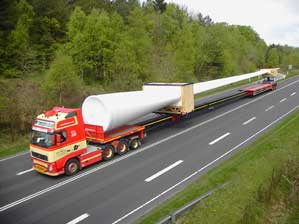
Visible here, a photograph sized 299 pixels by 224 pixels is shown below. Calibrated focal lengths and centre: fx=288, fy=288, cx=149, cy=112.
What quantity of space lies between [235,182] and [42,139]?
9.50 meters

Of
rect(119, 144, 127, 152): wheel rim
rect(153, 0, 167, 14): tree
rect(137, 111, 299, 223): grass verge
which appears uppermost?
rect(153, 0, 167, 14): tree

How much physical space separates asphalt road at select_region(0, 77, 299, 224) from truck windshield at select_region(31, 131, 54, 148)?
188 cm

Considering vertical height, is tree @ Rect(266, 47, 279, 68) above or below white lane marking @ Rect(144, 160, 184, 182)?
above

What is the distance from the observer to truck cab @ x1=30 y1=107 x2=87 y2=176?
1396cm

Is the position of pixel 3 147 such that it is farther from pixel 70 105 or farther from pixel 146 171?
pixel 146 171

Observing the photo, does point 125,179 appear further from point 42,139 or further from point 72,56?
point 72,56

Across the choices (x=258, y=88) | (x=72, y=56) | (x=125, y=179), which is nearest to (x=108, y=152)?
(x=125, y=179)

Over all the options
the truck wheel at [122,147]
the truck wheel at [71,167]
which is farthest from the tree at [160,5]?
the truck wheel at [71,167]

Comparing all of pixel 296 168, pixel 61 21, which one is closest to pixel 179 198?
pixel 296 168

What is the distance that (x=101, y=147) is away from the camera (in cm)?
1645

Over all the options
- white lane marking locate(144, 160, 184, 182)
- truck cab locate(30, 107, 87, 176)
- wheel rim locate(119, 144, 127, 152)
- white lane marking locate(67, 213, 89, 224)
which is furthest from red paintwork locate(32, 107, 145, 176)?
white lane marking locate(67, 213, 89, 224)

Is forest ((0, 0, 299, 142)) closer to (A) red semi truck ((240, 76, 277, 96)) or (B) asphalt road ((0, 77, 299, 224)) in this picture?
(B) asphalt road ((0, 77, 299, 224))

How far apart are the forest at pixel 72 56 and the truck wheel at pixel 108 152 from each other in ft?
28.3

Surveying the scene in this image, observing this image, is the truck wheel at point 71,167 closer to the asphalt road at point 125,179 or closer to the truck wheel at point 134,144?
the asphalt road at point 125,179
